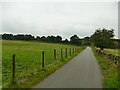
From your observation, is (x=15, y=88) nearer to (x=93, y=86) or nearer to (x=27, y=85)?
(x=27, y=85)

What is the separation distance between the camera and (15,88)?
10414 millimetres

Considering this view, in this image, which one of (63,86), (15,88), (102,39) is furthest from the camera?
(102,39)

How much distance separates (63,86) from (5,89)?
231 centimetres

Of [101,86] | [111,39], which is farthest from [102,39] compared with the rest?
[101,86]

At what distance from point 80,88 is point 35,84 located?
2.02 m

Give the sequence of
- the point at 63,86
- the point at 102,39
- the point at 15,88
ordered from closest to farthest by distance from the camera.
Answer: the point at 15,88, the point at 63,86, the point at 102,39

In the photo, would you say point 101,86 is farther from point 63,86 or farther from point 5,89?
point 5,89

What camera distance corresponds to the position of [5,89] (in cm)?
1044

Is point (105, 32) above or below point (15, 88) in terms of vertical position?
above

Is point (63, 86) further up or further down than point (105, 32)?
further down

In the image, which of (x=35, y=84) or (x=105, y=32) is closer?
(x=35, y=84)

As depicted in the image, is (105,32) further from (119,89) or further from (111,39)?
(119,89)

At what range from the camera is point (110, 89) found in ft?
35.7

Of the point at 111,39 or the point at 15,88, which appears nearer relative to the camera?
the point at 15,88
